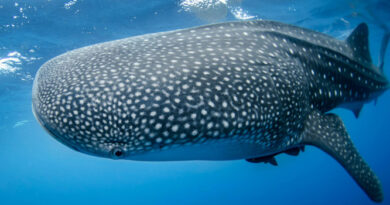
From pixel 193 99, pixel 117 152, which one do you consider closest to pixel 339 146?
pixel 193 99

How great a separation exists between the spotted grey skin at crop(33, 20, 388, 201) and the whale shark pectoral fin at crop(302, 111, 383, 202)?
15 millimetres

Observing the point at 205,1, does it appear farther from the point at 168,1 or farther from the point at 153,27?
the point at 153,27

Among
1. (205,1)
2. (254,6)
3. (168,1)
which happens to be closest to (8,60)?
(168,1)

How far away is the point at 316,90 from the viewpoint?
10.8 feet

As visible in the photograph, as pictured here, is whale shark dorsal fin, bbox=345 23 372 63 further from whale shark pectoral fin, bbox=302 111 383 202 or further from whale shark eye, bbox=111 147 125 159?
whale shark eye, bbox=111 147 125 159

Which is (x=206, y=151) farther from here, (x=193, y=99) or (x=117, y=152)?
(x=117, y=152)

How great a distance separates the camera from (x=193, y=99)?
6.53 ft

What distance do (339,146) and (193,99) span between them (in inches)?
97.2

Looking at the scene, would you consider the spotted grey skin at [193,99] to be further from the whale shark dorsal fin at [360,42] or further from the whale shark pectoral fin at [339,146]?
the whale shark dorsal fin at [360,42]

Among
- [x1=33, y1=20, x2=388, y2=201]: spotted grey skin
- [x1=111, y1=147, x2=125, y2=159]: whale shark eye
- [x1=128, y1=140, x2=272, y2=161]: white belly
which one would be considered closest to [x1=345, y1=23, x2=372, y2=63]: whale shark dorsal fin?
[x1=33, y1=20, x2=388, y2=201]: spotted grey skin

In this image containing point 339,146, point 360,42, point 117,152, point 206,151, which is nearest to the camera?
point 117,152

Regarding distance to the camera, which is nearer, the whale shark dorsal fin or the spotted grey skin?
the spotted grey skin

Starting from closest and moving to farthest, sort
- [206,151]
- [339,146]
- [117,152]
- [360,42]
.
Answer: [117,152] → [206,151] → [339,146] → [360,42]

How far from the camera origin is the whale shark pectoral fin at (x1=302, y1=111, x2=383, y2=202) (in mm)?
3092
